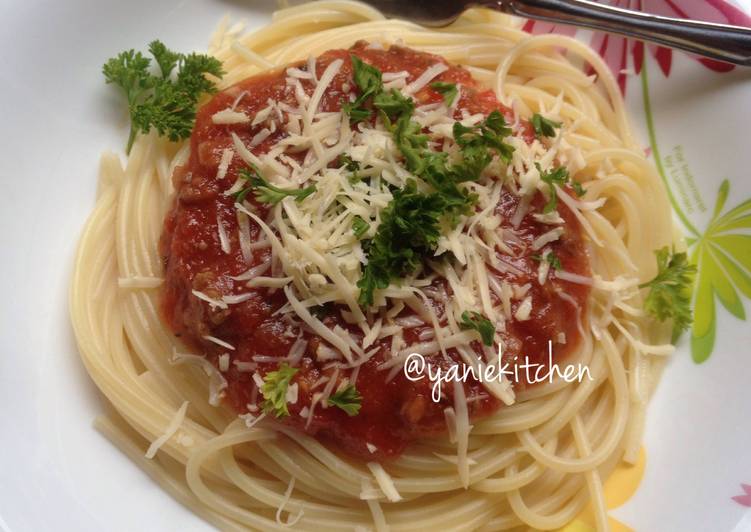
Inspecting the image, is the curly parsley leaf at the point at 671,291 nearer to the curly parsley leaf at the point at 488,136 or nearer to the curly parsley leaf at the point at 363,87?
the curly parsley leaf at the point at 488,136

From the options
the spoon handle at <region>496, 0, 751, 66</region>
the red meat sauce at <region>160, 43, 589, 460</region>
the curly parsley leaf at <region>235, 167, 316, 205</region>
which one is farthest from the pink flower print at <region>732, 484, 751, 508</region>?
the curly parsley leaf at <region>235, 167, 316, 205</region>

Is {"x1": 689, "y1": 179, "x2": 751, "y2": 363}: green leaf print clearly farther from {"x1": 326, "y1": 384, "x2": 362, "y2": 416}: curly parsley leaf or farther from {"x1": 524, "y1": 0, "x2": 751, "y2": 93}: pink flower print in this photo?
{"x1": 326, "y1": 384, "x2": 362, "y2": 416}: curly parsley leaf

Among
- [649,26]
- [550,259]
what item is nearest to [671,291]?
[550,259]

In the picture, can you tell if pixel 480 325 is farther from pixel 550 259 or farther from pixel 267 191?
pixel 267 191

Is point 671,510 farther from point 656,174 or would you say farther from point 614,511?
point 656,174

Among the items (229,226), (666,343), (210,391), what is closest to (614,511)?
(666,343)

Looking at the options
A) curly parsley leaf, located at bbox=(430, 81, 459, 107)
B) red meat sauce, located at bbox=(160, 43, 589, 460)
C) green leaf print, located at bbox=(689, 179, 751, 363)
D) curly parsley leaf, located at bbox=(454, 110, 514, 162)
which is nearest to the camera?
red meat sauce, located at bbox=(160, 43, 589, 460)
